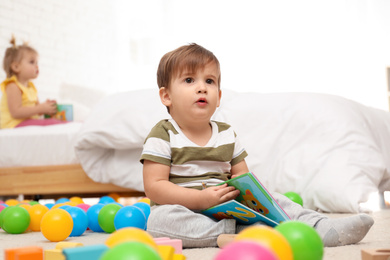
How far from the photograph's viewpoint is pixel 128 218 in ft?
4.09

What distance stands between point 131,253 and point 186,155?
2.45 feet

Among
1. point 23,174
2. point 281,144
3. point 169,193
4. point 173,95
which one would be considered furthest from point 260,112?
point 23,174

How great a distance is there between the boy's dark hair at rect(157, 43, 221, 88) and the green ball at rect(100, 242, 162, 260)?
80cm

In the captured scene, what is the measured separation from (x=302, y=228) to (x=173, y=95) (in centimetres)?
68

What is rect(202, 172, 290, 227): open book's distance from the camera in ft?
3.31

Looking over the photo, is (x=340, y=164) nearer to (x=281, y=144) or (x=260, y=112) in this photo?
(x=281, y=144)

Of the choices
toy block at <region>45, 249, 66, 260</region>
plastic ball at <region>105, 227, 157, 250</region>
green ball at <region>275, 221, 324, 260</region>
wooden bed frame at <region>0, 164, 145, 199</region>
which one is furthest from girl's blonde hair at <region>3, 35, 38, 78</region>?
green ball at <region>275, 221, 324, 260</region>

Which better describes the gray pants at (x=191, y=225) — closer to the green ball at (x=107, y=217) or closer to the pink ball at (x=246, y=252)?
the green ball at (x=107, y=217)

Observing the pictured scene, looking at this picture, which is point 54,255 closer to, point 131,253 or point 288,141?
point 131,253

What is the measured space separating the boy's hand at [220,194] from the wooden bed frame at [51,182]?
3.94 ft

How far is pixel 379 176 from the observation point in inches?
70.3

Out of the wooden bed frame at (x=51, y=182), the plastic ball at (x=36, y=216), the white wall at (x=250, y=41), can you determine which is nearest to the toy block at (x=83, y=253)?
the plastic ball at (x=36, y=216)

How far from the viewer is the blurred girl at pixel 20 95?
294cm

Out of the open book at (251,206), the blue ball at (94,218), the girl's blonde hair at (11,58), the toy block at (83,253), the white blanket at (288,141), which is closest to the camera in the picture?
the toy block at (83,253)
